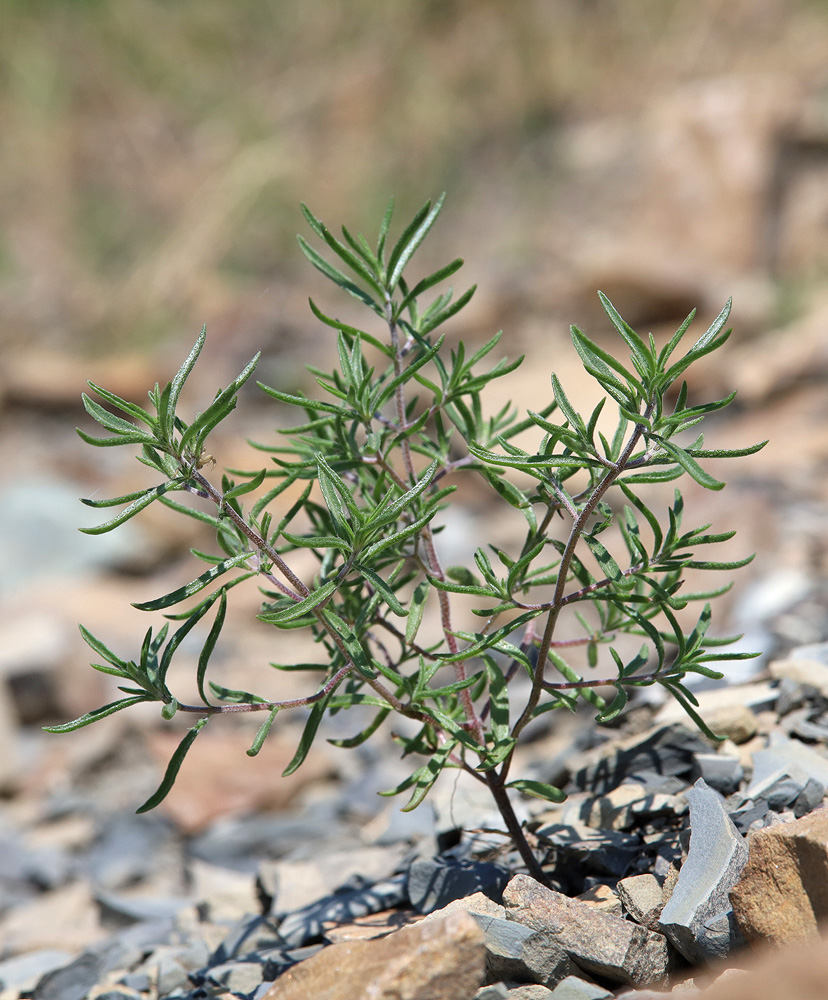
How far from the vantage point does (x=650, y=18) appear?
31.7 feet

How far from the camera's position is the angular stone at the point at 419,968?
3.35 feet

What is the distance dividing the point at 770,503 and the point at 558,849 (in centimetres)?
281

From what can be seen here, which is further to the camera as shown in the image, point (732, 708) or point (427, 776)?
point (732, 708)

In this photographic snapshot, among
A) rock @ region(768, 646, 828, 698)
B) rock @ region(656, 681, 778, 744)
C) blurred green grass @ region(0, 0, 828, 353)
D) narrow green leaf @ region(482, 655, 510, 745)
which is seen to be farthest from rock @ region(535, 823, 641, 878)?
blurred green grass @ region(0, 0, 828, 353)

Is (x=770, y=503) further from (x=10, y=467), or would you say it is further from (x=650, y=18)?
(x=650, y=18)

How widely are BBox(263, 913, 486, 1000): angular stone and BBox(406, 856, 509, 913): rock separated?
388 mm

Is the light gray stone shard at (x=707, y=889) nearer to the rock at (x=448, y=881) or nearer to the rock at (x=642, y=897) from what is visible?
the rock at (x=642, y=897)

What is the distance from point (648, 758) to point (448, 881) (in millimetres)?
432

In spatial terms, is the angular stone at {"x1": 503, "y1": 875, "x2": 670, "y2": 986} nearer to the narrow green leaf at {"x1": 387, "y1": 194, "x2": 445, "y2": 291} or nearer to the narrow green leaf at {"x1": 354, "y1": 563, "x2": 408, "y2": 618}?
the narrow green leaf at {"x1": 354, "y1": 563, "x2": 408, "y2": 618}

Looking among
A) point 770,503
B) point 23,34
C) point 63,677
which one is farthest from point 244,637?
point 23,34

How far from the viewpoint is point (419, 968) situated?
1026mm

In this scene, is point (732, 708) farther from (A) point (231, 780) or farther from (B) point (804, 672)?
(A) point (231, 780)

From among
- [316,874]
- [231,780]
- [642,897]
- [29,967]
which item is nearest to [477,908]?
[642,897]

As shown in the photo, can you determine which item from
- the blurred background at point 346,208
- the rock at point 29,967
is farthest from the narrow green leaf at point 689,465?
the blurred background at point 346,208
